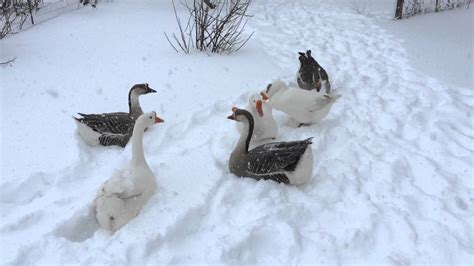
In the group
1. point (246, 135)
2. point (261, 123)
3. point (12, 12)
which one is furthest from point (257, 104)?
point (12, 12)

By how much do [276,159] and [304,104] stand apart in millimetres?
1232

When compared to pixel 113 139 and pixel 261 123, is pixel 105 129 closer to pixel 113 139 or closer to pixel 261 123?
pixel 113 139

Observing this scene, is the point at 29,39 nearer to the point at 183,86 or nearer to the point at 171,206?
the point at 183,86

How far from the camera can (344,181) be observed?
165 inches

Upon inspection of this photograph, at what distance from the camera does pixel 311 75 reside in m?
6.05

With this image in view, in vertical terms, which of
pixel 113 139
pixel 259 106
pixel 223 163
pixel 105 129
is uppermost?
pixel 259 106

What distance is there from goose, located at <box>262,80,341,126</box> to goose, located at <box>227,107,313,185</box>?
3.05ft

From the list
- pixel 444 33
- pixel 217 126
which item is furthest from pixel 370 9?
pixel 217 126

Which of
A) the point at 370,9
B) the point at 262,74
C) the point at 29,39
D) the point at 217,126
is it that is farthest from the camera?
the point at 370,9

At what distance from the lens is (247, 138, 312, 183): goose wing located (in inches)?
155

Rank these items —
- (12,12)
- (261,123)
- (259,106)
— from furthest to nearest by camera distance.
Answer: (12,12)
(261,123)
(259,106)

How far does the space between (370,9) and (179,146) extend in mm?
9132

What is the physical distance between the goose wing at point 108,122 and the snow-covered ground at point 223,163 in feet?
0.69

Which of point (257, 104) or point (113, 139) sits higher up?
point (257, 104)
